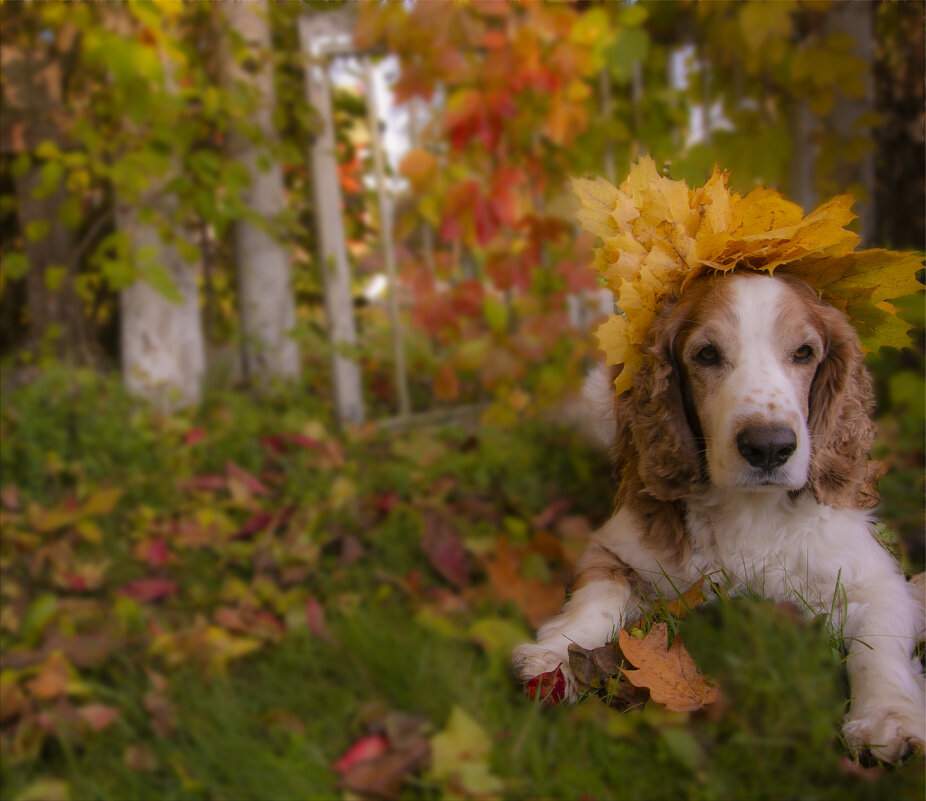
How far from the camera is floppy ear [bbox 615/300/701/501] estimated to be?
0.82 meters

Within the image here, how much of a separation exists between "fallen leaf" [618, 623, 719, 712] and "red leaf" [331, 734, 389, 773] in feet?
9.18

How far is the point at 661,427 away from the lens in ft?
2.75

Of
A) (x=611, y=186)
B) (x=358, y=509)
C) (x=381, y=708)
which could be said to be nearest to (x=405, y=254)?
(x=358, y=509)

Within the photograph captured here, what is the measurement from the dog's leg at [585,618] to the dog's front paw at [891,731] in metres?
0.26

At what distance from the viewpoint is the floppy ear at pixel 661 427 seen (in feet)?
2.69

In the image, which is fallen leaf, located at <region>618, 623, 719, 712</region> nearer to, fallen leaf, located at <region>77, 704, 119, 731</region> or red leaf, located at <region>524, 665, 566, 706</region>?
red leaf, located at <region>524, 665, 566, 706</region>

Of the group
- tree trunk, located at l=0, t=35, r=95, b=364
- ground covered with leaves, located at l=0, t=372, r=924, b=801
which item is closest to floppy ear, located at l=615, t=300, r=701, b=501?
ground covered with leaves, located at l=0, t=372, r=924, b=801

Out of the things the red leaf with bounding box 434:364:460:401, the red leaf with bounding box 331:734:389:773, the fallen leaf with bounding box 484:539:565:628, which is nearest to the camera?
the red leaf with bounding box 331:734:389:773

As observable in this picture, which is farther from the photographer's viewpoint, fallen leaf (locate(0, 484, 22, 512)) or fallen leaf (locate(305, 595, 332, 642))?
fallen leaf (locate(0, 484, 22, 512))

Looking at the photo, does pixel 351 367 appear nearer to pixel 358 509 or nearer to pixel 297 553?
pixel 358 509

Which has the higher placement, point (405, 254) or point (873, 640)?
point (405, 254)

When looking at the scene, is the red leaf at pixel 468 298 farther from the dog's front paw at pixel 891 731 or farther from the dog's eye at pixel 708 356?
the dog's front paw at pixel 891 731

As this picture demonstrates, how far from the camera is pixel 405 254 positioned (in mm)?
5145

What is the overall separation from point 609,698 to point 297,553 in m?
4.04
